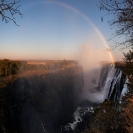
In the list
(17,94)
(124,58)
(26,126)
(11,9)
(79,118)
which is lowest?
(79,118)

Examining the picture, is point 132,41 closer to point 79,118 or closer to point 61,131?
point 61,131

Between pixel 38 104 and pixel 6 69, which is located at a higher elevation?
pixel 6 69

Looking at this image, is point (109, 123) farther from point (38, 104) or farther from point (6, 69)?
point (6, 69)

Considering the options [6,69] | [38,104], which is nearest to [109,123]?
[38,104]

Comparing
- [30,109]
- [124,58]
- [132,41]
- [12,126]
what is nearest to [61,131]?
[30,109]

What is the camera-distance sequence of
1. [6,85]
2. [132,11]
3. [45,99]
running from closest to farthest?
[132,11], [6,85], [45,99]

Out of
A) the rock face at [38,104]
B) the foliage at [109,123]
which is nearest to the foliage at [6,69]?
the rock face at [38,104]

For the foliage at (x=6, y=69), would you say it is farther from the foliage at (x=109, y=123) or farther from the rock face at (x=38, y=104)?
the foliage at (x=109, y=123)

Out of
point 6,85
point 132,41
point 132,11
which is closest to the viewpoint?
point 132,11

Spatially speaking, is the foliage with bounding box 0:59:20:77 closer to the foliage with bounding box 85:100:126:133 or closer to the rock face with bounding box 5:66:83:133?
the rock face with bounding box 5:66:83:133
